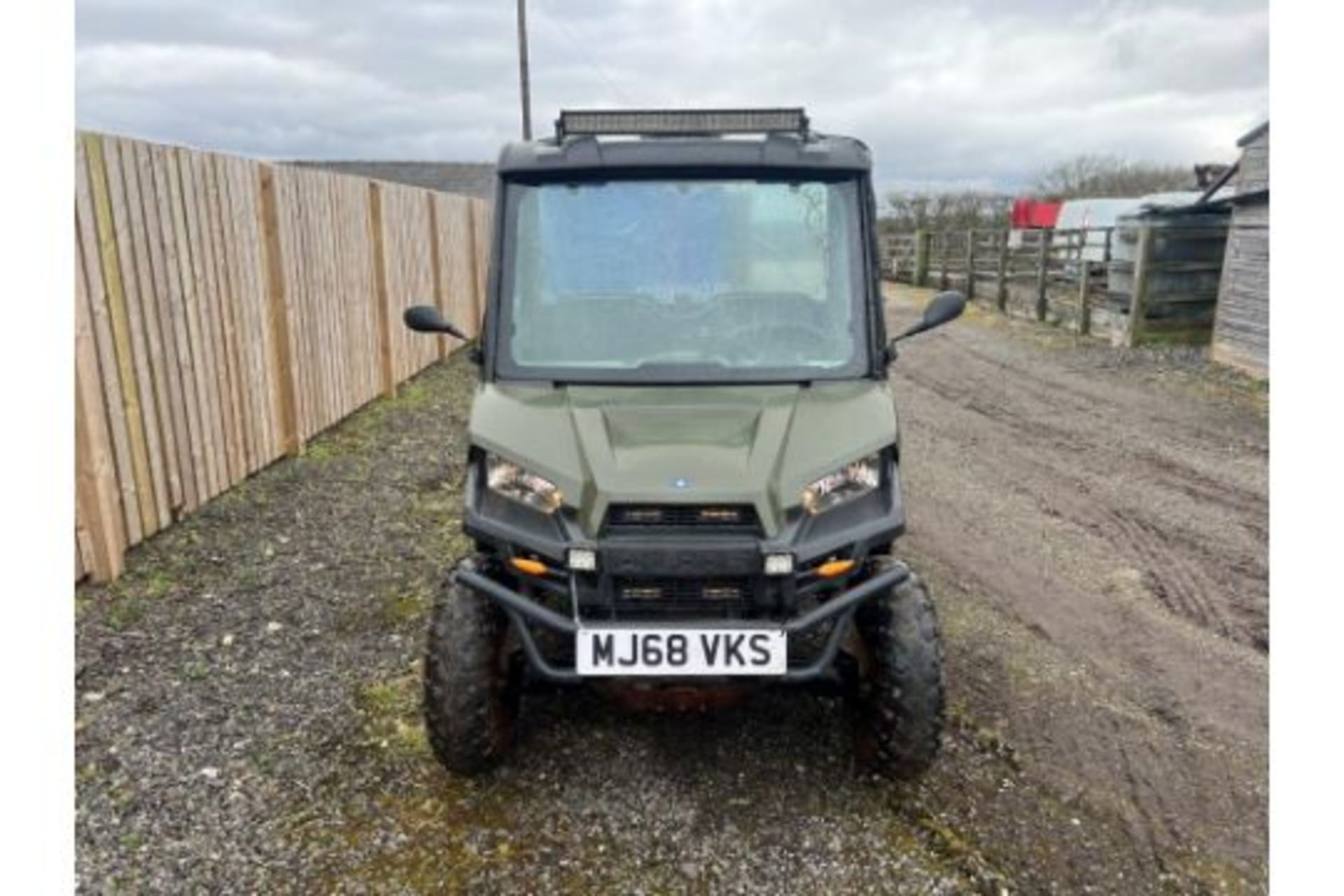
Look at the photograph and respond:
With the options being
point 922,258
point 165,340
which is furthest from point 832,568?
point 922,258

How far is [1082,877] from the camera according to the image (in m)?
2.80

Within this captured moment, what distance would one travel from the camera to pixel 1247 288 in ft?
38.0

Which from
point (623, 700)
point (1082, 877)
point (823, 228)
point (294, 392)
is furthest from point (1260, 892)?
point (294, 392)

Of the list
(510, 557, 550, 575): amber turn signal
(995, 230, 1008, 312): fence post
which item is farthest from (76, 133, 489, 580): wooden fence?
(995, 230, 1008, 312): fence post

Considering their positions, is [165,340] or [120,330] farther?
[165,340]

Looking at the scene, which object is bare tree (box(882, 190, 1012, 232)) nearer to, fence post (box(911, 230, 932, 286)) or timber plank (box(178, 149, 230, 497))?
fence post (box(911, 230, 932, 286))

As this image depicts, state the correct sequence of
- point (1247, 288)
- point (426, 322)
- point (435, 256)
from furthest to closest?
1. point (435, 256)
2. point (1247, 288)
3. point (426, 322)

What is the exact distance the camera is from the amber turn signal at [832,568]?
2.90m

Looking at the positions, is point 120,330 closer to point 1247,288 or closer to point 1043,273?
point 1247,288

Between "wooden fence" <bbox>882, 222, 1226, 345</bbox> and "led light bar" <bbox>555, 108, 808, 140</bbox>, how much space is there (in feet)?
37.9

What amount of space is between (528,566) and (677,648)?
1.79ft

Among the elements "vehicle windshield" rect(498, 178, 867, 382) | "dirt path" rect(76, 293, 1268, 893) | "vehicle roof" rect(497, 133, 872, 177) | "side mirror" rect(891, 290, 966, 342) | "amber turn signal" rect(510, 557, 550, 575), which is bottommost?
"dirt path" rect(76, 293, 1268, 893)

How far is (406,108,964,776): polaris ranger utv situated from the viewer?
2.82 m

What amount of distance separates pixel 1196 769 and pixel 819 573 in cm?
175
